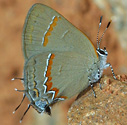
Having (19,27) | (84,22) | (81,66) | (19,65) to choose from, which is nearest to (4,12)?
(19,27)

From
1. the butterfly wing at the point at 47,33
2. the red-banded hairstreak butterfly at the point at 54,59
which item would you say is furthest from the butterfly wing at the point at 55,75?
the butterfly wing at the point at 47,33

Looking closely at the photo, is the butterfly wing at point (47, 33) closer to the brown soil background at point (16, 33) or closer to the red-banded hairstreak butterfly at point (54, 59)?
the red-banded hairstreak butterfly at point (54, 59)

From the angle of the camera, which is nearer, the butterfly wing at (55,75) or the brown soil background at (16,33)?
the butterfly wing at (55,75)

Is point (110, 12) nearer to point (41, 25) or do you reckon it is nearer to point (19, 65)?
point (19, 65)

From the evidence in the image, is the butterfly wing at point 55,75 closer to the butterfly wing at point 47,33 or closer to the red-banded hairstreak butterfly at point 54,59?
the red-banded hairstreak butterfly at point 54,59

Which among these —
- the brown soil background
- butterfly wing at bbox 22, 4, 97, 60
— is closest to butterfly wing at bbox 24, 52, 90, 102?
butterfly wing at bbox 22, 4, 97, 60

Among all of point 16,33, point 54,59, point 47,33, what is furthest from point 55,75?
point 16,33

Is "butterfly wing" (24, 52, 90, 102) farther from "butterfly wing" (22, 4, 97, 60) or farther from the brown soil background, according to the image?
the brown soil background

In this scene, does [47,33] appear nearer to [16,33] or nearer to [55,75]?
[55,75]

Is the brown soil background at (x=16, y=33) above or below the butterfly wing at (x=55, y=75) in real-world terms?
above
